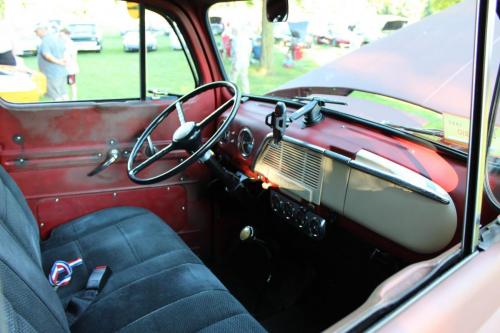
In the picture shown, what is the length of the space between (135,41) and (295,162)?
1.19 metres

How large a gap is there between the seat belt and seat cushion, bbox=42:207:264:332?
0.9 inches

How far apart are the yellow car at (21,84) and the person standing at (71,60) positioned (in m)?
0.16

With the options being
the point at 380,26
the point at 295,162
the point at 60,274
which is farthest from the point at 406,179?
the point at 60,274

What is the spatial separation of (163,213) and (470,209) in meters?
1.84

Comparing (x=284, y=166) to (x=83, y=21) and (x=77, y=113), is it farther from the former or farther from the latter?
(x=83, y=21)

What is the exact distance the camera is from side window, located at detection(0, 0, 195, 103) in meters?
2.31

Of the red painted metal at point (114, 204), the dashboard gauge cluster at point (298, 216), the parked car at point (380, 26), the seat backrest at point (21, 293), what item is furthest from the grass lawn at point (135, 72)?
the seat backrest at point (21, 293)

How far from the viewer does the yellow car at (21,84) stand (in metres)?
2.28

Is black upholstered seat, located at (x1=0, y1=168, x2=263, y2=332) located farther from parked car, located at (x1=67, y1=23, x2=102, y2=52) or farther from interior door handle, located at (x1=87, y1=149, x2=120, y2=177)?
parked car, located at (x1=67, y1=23, x2=102, y2=52)

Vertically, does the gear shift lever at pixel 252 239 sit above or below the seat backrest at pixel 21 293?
below

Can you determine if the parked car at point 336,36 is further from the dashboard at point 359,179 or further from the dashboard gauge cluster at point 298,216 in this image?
the dashboard gauge cluster at point 298,216

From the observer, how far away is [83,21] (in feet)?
8.07

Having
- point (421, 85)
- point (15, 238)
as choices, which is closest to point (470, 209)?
point (421, 85)

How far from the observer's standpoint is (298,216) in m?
2.02
